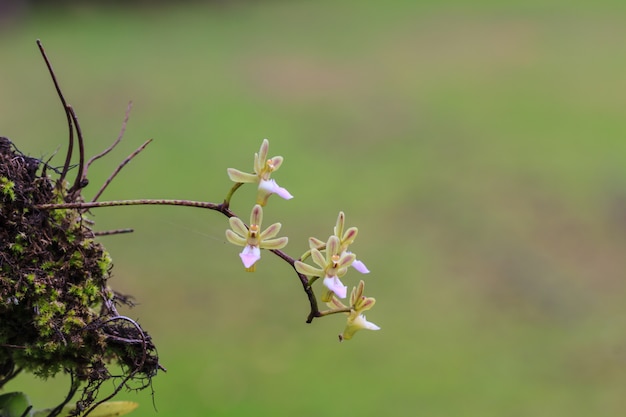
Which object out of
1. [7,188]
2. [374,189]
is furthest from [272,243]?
[374,189]

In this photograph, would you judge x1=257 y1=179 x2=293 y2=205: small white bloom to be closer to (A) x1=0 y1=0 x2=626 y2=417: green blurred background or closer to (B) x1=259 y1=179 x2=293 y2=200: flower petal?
(B) x1=259 y1=179 x2=293 y2=200: flower petal

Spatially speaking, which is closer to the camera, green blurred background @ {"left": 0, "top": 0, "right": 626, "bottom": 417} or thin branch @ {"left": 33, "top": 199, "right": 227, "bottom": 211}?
thin branch @ {"left": 33, "top": 199, "right": 227, "bottom": 211}

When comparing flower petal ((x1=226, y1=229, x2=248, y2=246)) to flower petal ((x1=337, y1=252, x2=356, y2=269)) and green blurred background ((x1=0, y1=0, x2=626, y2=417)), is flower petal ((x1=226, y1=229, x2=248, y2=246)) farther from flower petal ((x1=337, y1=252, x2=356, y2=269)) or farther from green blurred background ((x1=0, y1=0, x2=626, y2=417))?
green blurred background ((x1=0, y1=0, x2=626, y2=417))

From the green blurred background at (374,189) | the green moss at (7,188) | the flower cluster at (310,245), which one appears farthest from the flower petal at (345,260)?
the green blurred background at (374,189)

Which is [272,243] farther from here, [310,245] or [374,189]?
[374,189]

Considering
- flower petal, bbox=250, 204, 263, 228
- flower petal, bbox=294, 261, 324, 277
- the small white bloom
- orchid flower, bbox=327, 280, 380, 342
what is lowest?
orchid flower, bbox=327, 280, 380, 342

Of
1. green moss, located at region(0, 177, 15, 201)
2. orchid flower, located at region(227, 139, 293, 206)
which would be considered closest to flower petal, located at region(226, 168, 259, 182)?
orchid flower, located at region(227, 139, 293, 206)

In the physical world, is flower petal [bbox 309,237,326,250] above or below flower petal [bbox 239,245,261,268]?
above
